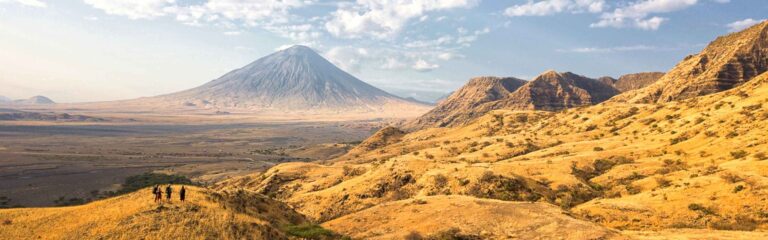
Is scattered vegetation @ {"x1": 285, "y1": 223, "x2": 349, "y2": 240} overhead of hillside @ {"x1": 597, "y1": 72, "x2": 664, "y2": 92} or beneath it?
beneath

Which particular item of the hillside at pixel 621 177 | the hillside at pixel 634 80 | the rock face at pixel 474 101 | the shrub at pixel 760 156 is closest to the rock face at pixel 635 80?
the hillside at pixel 634 80

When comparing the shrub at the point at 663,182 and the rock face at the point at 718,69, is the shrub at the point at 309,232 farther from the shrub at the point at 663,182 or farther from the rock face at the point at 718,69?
the rock face at the point at 718,69

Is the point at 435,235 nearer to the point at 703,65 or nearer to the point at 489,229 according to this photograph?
the point at 489,229

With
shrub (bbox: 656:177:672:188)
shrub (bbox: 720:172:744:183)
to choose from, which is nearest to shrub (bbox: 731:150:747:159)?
shrub (bbox: 656:177:672:188)

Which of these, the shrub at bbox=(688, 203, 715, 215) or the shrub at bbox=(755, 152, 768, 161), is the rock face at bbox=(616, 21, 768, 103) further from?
the shrub at bbox=(688, 203, 715, 215)

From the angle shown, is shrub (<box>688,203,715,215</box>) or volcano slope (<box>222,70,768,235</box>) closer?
shrub (<box>688,203,715,215</box>)

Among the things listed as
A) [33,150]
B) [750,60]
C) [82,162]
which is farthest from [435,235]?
[33,150]

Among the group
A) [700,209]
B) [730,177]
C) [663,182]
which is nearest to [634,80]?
[663,182]
